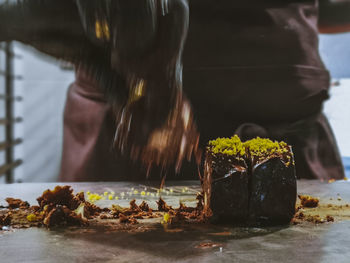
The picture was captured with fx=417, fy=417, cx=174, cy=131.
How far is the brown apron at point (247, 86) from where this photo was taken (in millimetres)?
1920

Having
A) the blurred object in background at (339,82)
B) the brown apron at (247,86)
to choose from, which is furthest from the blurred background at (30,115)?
the brown apron at (247,86)

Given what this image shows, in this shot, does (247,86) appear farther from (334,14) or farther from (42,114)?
(42,114)

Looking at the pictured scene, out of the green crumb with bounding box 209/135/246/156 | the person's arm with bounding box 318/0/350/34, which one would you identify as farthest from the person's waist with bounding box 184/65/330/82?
the green crumb with bounding box 209/135/246/156

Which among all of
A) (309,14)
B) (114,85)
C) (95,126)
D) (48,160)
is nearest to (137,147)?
(114,85)

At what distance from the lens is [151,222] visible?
1021mm

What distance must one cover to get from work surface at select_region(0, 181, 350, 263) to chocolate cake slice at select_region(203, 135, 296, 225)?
0.14ft

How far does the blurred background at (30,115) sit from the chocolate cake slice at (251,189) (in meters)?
1.78

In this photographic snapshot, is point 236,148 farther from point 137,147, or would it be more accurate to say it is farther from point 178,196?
point 178,196

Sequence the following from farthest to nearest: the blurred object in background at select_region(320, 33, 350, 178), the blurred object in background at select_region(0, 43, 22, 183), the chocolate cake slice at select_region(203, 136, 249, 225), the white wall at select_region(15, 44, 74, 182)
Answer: the blurred object in background at select_region(0, 43, 22, 183)
the white wall at select_region(15, 44, 74, 182)
the blurred object in background at select_region(320, 33, 350, 178)
the chocolate cake slice at select_region(203, 136, 249, 225)

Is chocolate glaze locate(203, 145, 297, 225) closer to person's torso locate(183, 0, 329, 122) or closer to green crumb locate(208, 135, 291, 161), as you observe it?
green crumb locate(208, 135, 291, 161)

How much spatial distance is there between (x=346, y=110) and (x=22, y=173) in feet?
7.42

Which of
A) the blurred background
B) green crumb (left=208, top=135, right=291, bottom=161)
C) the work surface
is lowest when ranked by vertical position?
the work surface

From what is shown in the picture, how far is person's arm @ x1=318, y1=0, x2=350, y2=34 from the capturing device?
221cm

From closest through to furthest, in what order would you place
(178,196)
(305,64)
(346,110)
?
(178,196)
(305,64)
(346,110)
